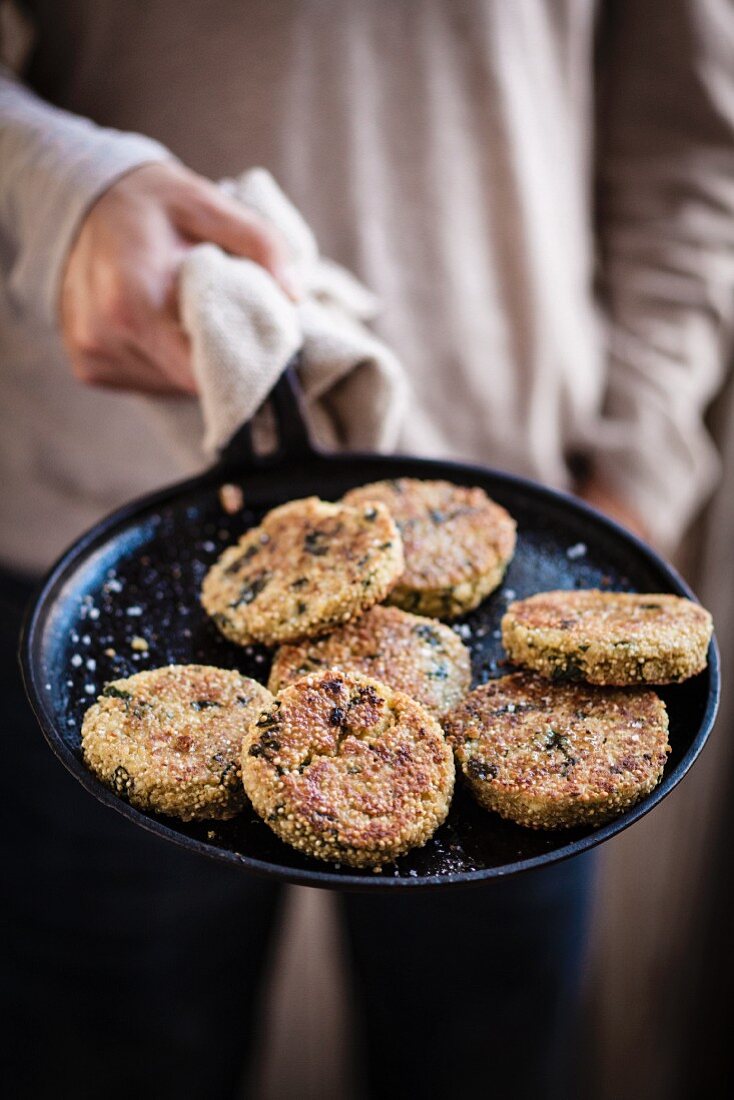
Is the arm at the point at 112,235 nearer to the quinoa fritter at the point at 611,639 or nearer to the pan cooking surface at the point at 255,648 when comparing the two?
the pan cooking surface at the point at 255,648

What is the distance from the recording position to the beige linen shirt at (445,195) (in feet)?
4.00

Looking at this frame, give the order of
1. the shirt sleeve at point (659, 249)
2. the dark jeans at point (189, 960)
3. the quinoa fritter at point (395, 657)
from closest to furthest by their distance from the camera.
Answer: the quinoa fritter at point (395, 657) < the dark jeans at point (189, 960) < the shirt sleeve at point (659, 249)

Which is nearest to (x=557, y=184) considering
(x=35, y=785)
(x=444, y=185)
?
(x=444, y=185)

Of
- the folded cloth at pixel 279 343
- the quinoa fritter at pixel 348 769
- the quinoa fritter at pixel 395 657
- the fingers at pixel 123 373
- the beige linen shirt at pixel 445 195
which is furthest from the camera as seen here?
the beige linen shirt at pixel 445 195

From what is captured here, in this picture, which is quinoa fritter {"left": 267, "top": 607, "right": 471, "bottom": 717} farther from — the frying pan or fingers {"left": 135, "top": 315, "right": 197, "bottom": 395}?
fingers {"left": 135, "top": 315, "right": 197, "bottom": 395}

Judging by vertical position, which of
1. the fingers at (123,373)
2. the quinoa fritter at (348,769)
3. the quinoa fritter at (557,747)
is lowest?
the quinoa fritter at (348,769)

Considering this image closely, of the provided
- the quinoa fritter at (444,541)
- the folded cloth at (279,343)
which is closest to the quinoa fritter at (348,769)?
the quinoa fritter at (444,541)

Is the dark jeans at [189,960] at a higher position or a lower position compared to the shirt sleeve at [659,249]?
lower

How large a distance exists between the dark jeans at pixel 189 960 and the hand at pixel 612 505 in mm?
530

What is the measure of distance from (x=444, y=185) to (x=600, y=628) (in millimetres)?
787

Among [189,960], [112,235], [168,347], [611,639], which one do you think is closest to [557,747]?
[611,639]

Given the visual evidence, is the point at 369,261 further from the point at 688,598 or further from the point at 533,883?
the point at 533,883

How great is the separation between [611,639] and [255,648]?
0.34 metres

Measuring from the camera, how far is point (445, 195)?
135 cm
